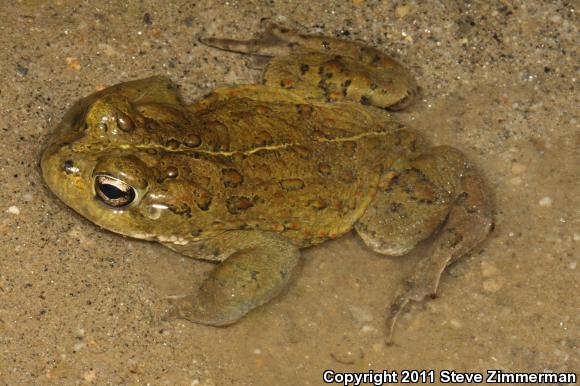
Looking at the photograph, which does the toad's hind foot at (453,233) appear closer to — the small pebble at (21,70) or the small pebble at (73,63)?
the small pebble at (73,63)

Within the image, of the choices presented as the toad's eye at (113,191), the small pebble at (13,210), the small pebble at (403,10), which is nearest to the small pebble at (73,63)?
the small pebble at (13,210)

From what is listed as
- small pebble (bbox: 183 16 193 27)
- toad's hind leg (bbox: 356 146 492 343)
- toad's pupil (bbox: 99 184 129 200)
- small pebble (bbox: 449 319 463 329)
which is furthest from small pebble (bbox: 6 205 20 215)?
small pebble (bbox: 449 319 463 329)

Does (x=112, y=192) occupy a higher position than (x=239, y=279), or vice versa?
(x=112, y=192)

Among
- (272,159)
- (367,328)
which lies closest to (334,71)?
(272,159)

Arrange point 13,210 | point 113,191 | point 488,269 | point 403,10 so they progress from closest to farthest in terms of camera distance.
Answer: point 113,191, point 13,210, point 488,269, point 403,10

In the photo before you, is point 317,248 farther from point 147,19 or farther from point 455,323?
point 147,19

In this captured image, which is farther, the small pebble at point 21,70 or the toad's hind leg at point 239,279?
the small pebble at point 21,70
